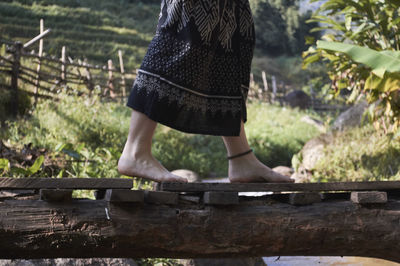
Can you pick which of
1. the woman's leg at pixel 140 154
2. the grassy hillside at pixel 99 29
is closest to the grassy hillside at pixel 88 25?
the grassy hillside at pixel 99 29

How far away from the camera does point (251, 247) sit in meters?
1.51

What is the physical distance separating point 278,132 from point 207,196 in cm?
770

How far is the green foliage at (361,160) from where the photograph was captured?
4.51 meters

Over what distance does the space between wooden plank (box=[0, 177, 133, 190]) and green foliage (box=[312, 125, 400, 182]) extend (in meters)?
3.39

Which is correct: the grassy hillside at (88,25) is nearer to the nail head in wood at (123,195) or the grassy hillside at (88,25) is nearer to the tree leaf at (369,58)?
the tree leaf at (369,58)

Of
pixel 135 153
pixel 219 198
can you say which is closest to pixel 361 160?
pixel 135 153

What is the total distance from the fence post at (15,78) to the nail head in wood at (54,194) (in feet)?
19.5

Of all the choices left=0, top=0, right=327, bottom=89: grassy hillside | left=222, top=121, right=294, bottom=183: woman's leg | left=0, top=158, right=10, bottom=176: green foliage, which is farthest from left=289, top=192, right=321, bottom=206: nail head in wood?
left=0, top=0, right=327, bottom=89: grassy hillside

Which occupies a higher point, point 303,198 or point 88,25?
point 88,25

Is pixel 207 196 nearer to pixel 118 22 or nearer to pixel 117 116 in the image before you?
pixel 117 116

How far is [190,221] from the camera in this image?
1.44m

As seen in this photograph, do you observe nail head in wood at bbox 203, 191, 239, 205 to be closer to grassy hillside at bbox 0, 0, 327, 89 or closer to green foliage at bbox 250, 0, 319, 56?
green foliage at bbox 250, 0, 319, 56

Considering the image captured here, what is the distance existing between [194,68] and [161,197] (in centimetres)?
53

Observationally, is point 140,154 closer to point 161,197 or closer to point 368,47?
point 161,197
